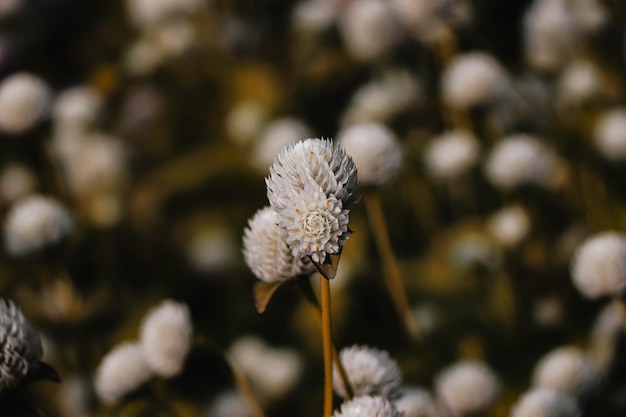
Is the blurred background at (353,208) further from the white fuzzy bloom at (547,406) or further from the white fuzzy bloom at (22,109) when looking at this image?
the white fuzzy bloom at (547,406)

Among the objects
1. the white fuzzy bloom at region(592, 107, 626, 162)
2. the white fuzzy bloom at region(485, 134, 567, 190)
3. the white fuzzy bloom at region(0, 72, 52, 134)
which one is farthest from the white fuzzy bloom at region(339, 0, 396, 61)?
the white fuzzy bloom at region(0, 72, 52, 134)

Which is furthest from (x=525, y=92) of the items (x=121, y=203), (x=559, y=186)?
(x=121, y=203)

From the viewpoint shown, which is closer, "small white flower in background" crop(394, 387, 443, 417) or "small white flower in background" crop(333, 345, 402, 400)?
"small white flower in background" crop(333, 345, 402, 400)

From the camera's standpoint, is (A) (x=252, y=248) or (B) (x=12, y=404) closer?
(A) (x=252, y=248)

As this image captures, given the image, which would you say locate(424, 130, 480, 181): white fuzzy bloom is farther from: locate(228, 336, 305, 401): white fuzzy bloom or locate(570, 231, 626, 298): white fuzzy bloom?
locate(570, 231, 626, 298): white fuzzy bloom

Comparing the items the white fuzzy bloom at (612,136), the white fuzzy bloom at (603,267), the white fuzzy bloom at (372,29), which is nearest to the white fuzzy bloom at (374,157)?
the white fuzzy bloom at (603,267)

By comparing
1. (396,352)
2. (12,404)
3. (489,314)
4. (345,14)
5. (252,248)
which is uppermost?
(345,14)

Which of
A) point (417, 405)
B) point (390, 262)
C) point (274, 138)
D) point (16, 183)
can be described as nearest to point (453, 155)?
point (390, 262)

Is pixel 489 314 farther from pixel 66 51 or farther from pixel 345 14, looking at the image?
pixel 66 51
